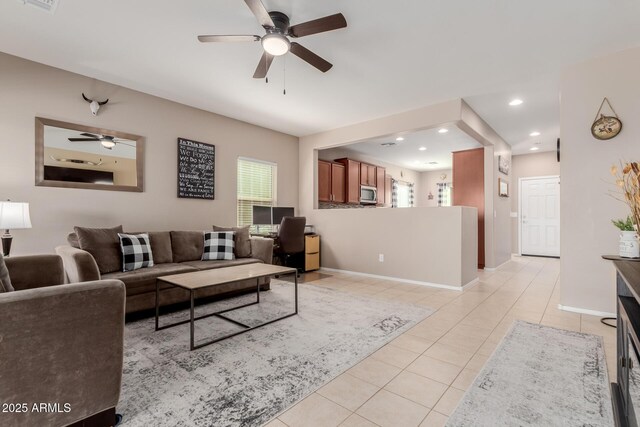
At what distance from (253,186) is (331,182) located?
1.84 m

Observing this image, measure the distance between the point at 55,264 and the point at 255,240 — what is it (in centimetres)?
224

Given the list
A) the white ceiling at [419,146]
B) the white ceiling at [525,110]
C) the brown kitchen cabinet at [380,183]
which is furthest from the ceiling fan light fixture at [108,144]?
the brown kitchen cabinet at [380,183]

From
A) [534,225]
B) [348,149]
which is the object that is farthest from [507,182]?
[348,149]

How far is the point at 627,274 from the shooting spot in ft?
4.45

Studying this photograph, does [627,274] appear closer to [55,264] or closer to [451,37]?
[451,37]

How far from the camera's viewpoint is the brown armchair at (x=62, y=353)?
1.18 m

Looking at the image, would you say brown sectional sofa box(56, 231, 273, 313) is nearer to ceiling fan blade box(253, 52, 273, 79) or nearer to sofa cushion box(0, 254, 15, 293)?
sofa cushion box(0, 254, 15, 293)

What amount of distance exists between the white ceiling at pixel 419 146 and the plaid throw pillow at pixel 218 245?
2957mm

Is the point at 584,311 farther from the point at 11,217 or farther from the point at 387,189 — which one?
the point at 387,189

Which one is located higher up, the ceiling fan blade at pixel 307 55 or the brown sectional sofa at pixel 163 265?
the ceiling fan blade at pixel 307 55

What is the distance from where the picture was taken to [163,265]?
338 centimetres

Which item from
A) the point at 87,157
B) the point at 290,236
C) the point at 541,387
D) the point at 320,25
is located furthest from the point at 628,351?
the point at 87,157

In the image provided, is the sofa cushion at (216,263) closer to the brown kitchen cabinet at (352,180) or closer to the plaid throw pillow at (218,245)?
the plaid throw pillow at (218,245)

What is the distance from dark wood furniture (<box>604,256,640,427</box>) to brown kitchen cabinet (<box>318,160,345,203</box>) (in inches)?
194
